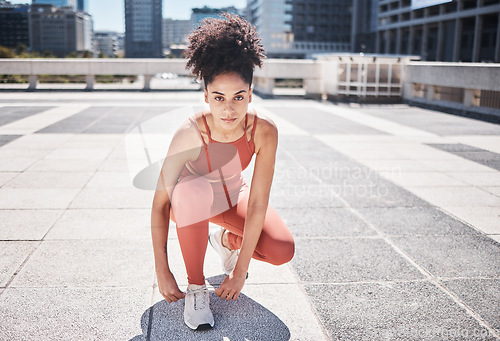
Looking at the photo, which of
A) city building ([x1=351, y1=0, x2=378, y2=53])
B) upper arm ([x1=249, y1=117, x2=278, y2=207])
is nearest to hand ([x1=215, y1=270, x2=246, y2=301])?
upper arm ([x1=249, y1=117, x2=278, y2=207])

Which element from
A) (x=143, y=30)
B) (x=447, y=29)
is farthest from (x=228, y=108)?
(x=143, y=30)

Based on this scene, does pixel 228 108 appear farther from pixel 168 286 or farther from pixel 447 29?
pixel 447 29

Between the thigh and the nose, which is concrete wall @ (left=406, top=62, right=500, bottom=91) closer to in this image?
the thigh

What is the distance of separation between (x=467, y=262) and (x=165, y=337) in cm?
239

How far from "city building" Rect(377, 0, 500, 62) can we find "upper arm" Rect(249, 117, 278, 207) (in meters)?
52.4

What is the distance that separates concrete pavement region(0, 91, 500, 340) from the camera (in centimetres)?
Result: 260

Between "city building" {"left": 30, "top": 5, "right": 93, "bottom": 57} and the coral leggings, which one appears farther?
"city building" {"left": 30, "top": 5, "right": 93, "bottom": 57}

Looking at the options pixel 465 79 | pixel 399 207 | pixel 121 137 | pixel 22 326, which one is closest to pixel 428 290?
pixel 399 207

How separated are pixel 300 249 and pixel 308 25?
112614 mm

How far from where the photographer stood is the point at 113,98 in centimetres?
1700

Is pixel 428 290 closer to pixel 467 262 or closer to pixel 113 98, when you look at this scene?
pixel 467 262

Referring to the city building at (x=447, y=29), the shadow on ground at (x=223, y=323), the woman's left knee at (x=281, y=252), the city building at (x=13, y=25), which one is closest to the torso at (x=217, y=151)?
the woman's left knee at (x=281, y=252)

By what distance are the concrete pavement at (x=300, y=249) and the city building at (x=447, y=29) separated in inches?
1926

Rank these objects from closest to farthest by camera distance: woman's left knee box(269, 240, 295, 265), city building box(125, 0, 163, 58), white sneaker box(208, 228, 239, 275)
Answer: woman's left knee box(269, 240, 295, 265)
white sneaker box(208, 228, 239, 275)
city building box(125, 0, 163, 58)
